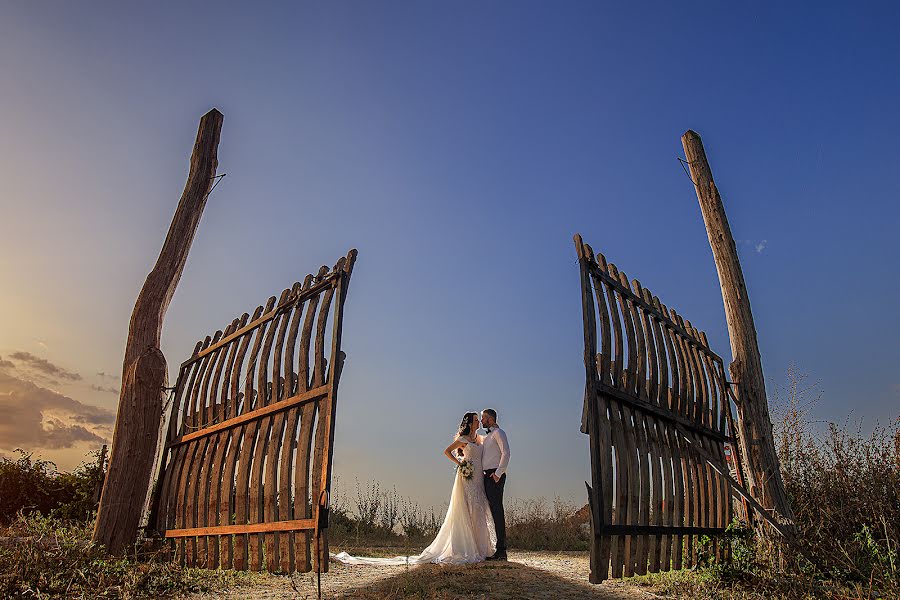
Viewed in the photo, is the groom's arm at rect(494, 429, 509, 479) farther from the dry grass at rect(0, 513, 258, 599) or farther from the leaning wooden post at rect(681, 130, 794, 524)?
the dry grass at rect(0, 513, 258, 599)

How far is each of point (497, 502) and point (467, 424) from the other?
109 cm

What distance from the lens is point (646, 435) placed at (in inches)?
258

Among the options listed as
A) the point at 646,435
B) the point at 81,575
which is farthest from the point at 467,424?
the point at 81,575

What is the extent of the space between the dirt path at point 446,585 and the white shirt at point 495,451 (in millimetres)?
1382

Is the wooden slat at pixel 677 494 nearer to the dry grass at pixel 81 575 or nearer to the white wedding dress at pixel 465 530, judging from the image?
the white wedding dress at pixel 465 530

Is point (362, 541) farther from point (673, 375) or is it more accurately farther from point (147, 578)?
point (673, 375)

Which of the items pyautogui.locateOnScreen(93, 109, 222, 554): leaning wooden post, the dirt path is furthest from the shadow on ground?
pyautogui.locateOnScreen(93, 109, 222, 554): leaning wooden post

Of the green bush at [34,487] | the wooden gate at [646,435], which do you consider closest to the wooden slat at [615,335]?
the wooden gate at [646,435]

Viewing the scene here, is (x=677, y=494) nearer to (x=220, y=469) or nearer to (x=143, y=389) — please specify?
(x=220, y=469)

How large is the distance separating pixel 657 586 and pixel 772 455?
2.08m

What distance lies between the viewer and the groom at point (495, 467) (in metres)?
8.91

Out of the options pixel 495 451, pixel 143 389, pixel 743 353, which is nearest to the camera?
pixel 743 353

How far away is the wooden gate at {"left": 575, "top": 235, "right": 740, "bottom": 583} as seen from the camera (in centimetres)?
582

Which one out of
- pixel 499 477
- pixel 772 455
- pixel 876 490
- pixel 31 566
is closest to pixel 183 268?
pixel 31 566
